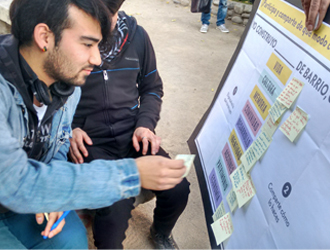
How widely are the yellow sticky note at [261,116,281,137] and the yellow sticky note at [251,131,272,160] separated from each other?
17 mm

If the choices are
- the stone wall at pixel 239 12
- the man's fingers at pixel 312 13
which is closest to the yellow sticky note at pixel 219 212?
the man's fingers at pixel 312 13

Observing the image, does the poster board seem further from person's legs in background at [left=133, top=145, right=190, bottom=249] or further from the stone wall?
the stone wall

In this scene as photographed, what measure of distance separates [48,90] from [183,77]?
2915mm

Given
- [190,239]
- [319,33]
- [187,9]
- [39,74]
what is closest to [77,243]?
[39,74]

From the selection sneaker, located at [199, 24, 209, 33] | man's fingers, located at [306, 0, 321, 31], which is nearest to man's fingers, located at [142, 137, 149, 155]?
man's fingers, located at [306, 0, 321, 31]

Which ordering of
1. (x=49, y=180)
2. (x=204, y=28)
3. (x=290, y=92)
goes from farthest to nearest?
(x=204, y=28)
(x=290, y=92)
(x=49, y=180)

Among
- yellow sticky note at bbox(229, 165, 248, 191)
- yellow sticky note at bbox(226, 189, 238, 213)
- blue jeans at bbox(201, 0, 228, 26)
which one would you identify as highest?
yellow sticky note at bbox(229, 165, 248, 191)

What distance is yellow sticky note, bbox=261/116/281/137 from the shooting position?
119 cm

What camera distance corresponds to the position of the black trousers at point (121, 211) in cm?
141

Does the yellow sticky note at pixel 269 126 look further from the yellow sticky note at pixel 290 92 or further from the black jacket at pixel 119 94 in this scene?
Result: the black jacket at pixel 119 94

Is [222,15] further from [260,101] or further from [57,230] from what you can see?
[57,230]

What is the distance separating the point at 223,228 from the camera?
144cm

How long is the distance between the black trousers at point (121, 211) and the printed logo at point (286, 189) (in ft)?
2.00

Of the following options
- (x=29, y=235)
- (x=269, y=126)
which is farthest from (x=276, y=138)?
(x=29, y=235)
